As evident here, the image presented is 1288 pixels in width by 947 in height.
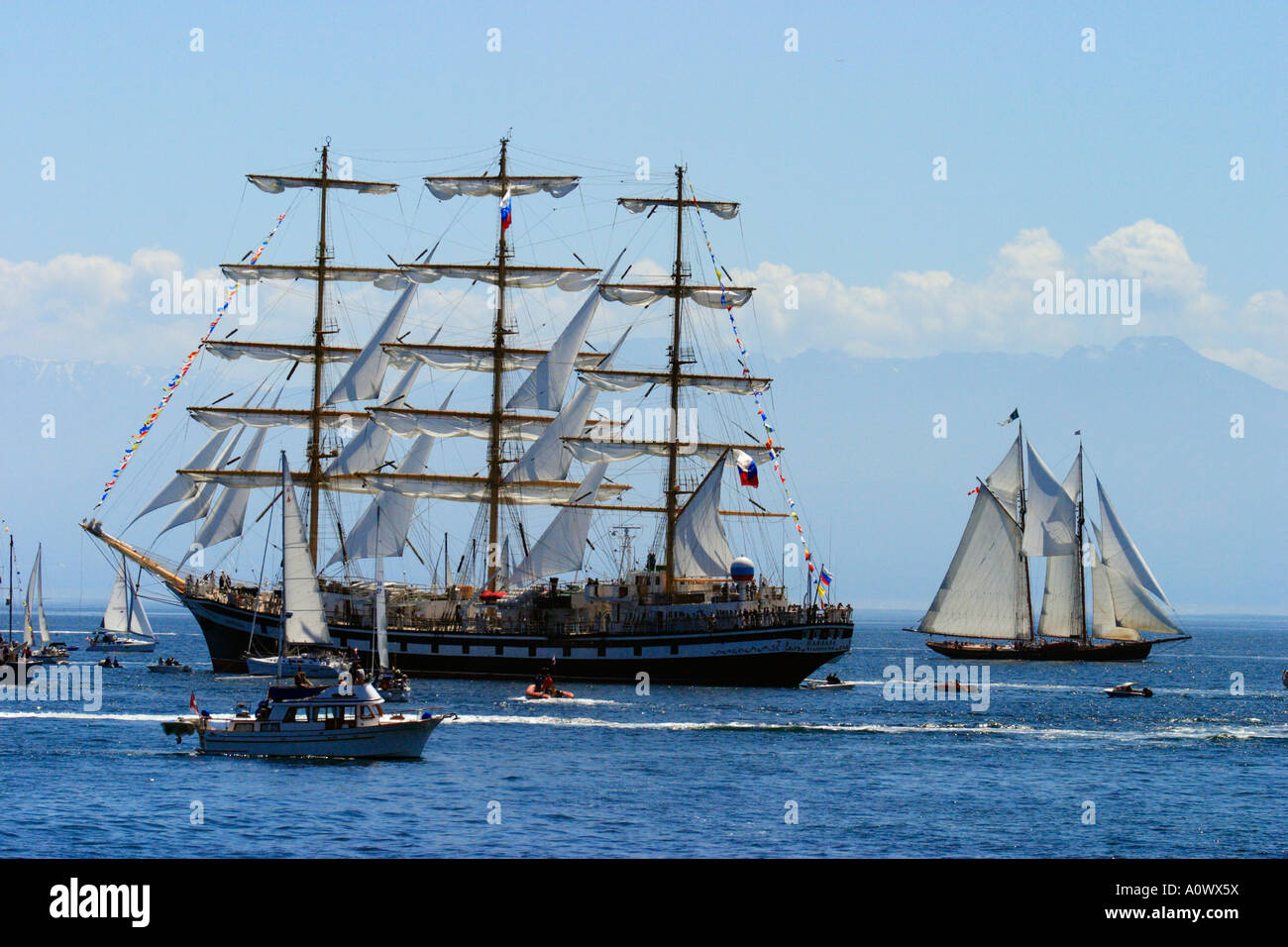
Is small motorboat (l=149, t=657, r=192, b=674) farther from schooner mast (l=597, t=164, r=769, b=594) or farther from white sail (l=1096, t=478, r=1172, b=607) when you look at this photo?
white sail (l=1096, t=478, r=1172, b=607)

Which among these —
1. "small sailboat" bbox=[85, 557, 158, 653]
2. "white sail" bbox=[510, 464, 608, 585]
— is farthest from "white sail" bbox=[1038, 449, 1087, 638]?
"small sailboat" bbox=[85, 557, 158, 653]

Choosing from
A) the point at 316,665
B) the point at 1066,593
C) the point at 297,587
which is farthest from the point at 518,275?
the point at 1066,593

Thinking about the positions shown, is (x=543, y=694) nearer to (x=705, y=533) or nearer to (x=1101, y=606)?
(x=705, y=533)

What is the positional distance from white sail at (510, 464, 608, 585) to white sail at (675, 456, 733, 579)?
6525 mm

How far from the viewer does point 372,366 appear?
93.9 m

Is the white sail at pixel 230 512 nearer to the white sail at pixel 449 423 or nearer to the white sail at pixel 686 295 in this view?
the white sail at pixel 449 423

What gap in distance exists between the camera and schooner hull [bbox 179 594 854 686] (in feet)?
268

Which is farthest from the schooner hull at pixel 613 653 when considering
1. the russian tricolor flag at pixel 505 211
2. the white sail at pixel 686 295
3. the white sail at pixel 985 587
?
the white sail at pixel 985 587

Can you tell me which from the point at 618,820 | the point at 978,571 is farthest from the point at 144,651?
the point at 618,820

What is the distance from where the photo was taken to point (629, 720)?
2451 inches

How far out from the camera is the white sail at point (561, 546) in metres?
87.1

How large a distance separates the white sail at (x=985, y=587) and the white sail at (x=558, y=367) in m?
46.9
